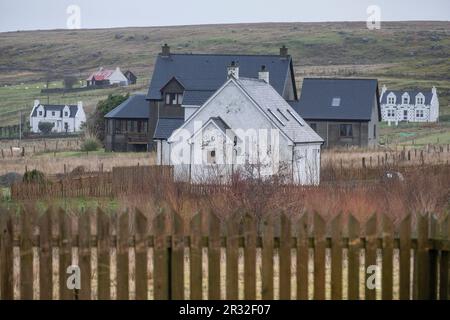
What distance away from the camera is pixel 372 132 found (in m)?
81.6

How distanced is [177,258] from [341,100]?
7150cm

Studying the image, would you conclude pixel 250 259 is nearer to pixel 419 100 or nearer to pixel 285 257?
pixel 285 257

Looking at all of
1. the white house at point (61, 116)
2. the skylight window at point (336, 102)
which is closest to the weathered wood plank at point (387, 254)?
the skylight window at point (336, 102)

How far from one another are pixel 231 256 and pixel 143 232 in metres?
0.94

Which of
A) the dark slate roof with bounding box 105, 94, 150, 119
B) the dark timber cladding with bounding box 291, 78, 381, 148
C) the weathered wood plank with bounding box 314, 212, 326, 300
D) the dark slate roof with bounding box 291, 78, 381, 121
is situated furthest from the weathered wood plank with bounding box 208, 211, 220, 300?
the dark slate roof with bounding box 291, 78, 381, 121

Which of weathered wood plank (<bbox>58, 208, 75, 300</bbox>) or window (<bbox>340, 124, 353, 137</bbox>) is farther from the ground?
window (<bbox>340, 124, 353, 137</bbox>)

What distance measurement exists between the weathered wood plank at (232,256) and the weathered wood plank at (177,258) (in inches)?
18.7

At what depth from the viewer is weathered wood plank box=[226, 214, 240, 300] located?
420 inches

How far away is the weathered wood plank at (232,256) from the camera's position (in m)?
10.7

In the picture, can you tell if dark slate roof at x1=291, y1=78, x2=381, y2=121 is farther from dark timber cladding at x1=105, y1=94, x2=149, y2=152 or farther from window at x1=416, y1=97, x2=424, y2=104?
window at x1=416, y1=97, x2=424, y2=104

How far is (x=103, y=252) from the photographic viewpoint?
10820 millimetres

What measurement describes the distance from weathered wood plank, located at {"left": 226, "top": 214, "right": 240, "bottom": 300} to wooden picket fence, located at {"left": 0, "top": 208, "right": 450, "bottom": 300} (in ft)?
0.03

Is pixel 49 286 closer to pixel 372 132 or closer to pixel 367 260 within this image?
pixel 367 260

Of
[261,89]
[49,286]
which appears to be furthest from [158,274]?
[261,89]
